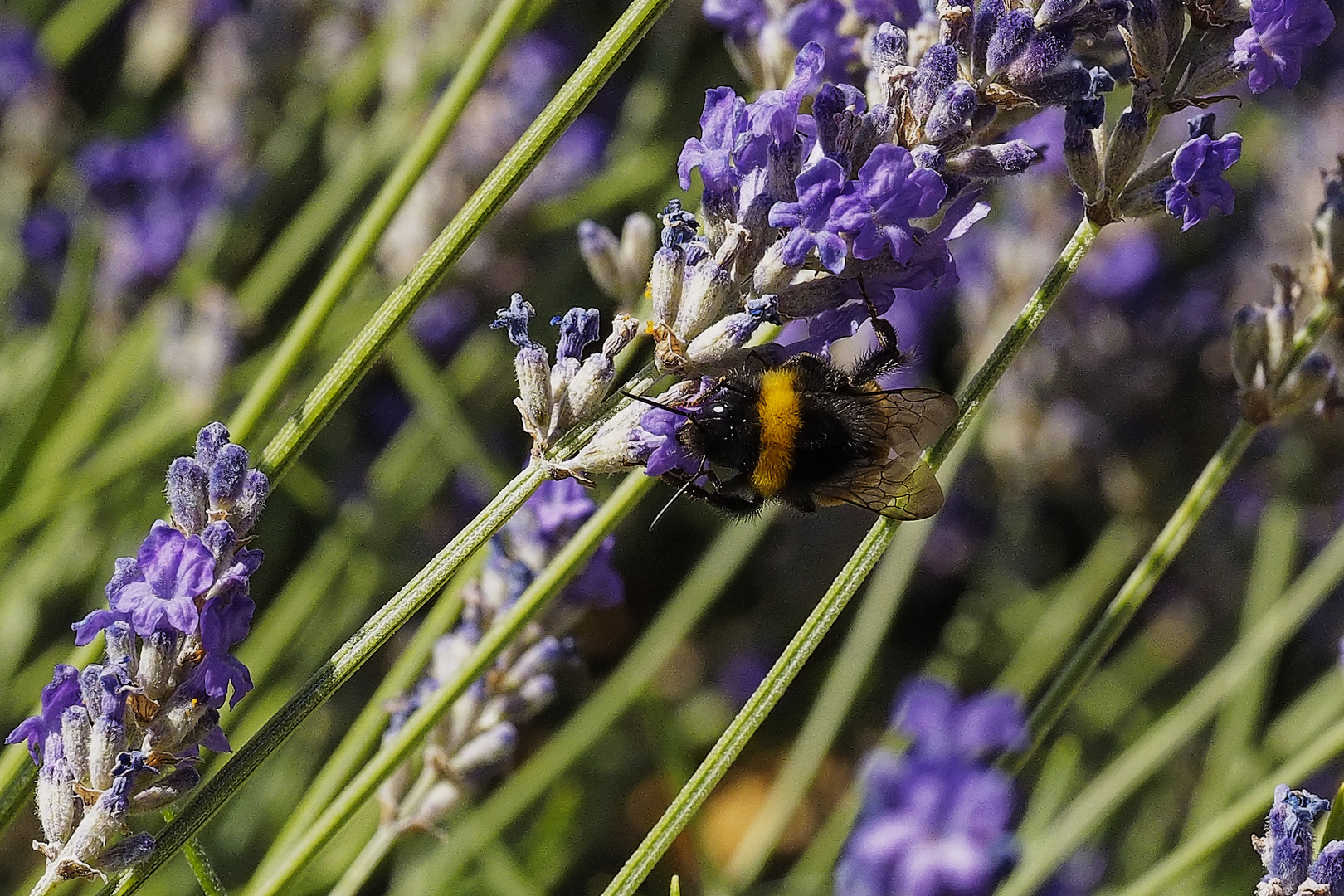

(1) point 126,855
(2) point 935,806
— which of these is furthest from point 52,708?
(2) point 935,806

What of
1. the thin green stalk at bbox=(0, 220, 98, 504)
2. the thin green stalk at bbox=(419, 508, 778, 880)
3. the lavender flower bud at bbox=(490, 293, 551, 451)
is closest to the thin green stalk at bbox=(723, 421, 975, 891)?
the thin green stalk at bbox=(419, 508, 778, 880)

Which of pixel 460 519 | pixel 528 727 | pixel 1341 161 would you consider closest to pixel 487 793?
pixel 528 727

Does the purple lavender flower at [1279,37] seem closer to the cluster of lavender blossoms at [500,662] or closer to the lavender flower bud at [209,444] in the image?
the cluster of lavender blossoms at [500,662]

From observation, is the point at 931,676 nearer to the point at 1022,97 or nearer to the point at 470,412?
the point at 470,412

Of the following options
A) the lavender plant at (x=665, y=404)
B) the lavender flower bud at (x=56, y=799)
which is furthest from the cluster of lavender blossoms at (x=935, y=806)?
the lavender flower bud at (x=56, y=799)

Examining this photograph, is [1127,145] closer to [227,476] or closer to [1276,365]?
[1276,365]
